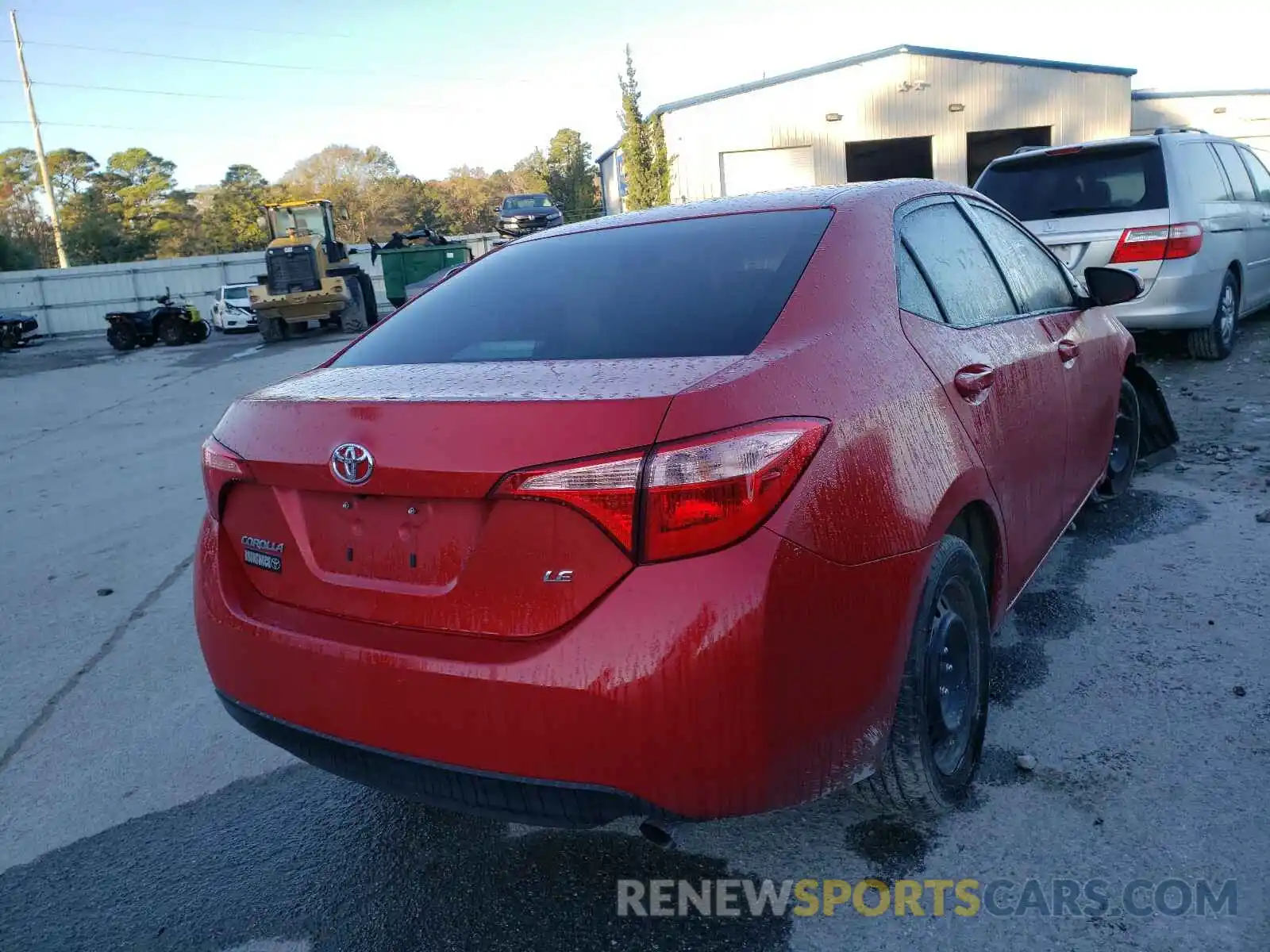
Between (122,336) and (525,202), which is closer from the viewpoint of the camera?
(122,336)

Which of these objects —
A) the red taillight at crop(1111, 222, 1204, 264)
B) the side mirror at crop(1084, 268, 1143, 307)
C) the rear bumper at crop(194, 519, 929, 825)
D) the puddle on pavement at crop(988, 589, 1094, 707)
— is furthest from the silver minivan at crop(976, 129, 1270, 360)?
the rear bumper at crop(194, 519, 929, 825)

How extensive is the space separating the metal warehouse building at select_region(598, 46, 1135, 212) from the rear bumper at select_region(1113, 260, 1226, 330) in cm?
2083

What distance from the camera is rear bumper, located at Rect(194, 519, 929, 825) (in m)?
1.78

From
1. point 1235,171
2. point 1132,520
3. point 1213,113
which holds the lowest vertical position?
point 1132,520

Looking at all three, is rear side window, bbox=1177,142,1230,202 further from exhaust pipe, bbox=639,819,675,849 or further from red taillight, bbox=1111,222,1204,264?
exhaust pipe, bbox=639,819,675,849

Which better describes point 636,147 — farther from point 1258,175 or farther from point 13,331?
point 1258,175

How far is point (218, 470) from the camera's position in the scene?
7.66 feet

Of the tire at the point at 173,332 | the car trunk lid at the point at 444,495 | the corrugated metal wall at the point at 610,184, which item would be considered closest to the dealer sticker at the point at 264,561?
the car trunk lid at the point at 444,495

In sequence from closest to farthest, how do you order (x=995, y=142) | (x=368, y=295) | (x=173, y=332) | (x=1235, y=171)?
(x=1235, y=171), (x=368, y=295), (x=173, y=332), (x=995, y=142)

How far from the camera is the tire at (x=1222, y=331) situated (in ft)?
25.2

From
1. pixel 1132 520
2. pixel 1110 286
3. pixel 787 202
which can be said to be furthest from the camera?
pixel 1132 520

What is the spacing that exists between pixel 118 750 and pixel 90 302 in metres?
39.7

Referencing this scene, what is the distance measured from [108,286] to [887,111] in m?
29.0

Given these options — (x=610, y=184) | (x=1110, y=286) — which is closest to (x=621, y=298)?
(x=1110, y=286)
